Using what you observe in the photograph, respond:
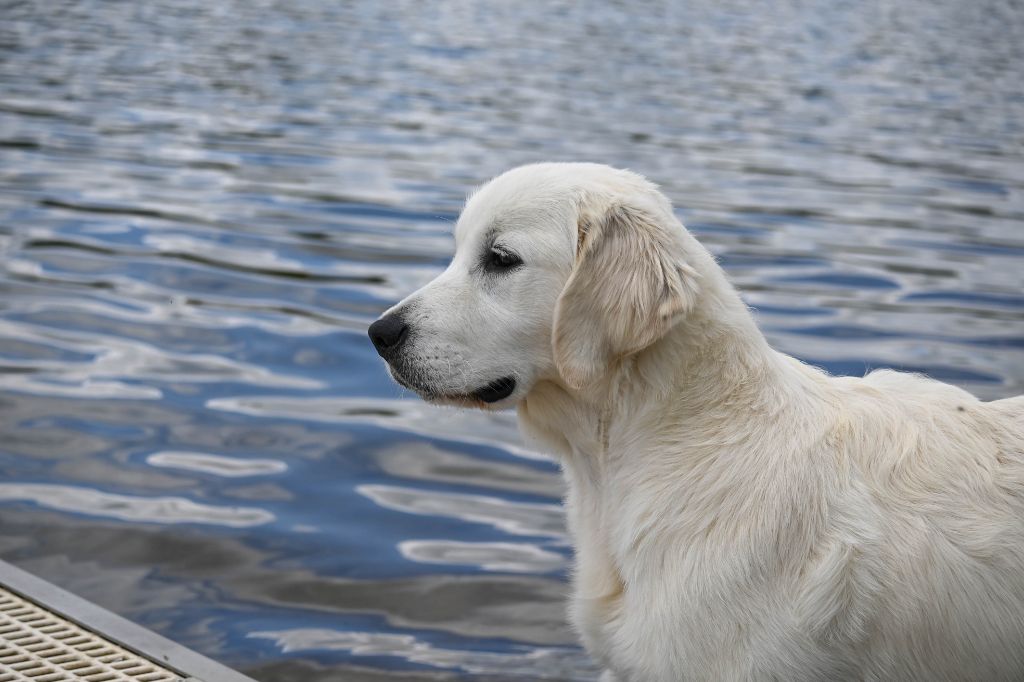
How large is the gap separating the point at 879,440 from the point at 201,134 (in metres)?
13.0

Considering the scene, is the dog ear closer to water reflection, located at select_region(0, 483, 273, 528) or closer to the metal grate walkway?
the metal grate walkway

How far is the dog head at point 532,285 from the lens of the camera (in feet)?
12.1

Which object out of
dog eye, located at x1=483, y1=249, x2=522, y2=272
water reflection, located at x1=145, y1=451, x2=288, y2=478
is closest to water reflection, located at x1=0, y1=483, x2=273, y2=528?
water reflection, located at x1=145, y1=451, x2=288, y2=478

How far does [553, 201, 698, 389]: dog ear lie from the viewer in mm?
3592

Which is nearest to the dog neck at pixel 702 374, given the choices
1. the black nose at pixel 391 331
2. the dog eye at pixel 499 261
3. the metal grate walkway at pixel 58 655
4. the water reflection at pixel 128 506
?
the dog eye at pixel 499 261

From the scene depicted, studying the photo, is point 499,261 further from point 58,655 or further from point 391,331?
point 58,655

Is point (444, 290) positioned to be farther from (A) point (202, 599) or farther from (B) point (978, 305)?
(B) point (978, 305)

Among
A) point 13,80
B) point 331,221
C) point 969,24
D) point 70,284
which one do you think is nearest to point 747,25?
point 969,24

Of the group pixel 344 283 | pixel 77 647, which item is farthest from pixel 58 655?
pixel 344 283

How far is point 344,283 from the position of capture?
9.76 m

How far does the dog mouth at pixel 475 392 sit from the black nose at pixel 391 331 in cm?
9

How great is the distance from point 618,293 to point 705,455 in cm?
53

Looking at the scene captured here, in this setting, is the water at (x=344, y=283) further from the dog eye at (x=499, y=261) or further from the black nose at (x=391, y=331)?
the dog eye at (x=499, y=261)

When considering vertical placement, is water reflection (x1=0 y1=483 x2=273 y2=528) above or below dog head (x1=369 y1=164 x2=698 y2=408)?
below
